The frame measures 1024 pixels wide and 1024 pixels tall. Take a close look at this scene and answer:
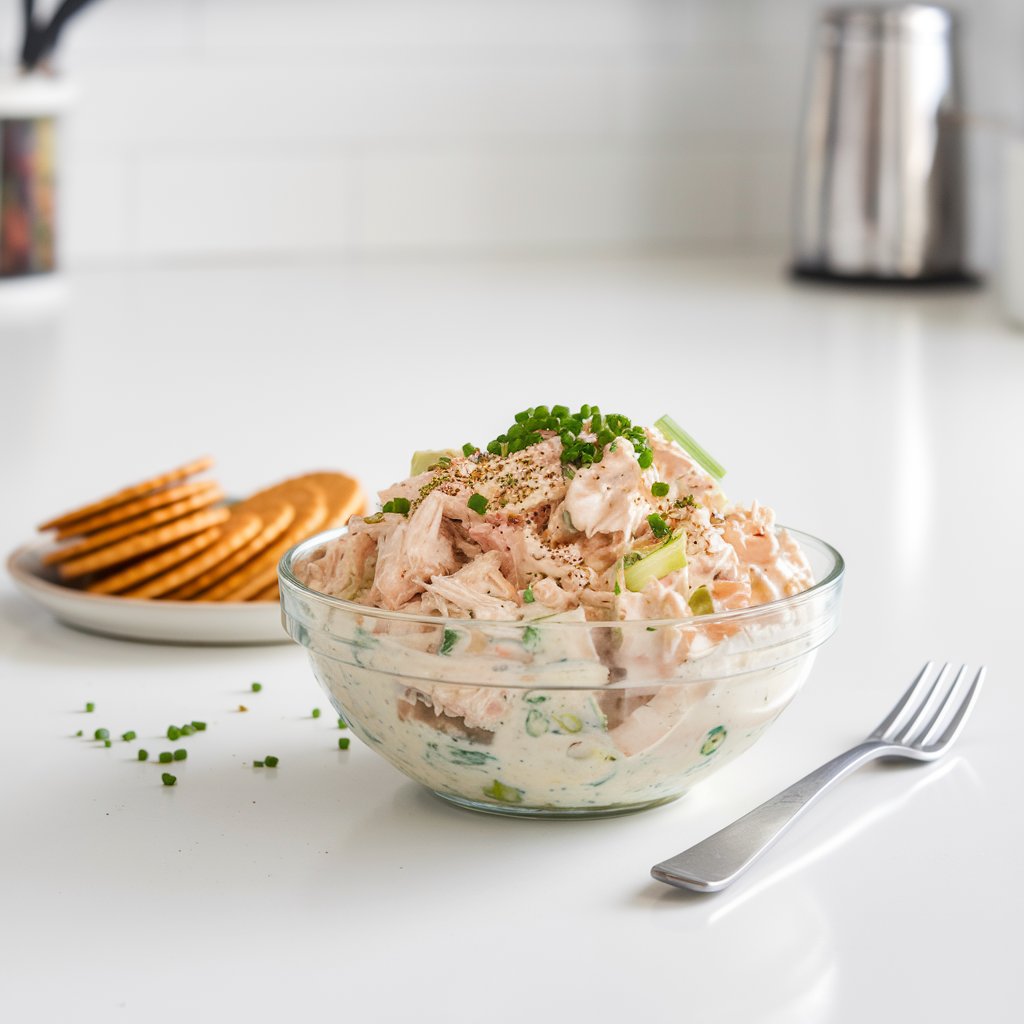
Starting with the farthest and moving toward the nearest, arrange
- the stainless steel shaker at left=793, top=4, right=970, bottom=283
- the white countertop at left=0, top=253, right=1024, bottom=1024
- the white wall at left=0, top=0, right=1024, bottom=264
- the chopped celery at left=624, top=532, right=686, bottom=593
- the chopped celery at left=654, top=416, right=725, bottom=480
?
the white wall at left=0, top=0, right=1024, bottom=264, the stainless steel shaker at left=793, top=4, right=970, bottom=283, the chopped celery at left=654, top=416, right=725, bottom=480, the chopped celery at left=624, top=532, right=686, bottom=593, the white countertop at left=0, top=253, right=1024, bottom=1024

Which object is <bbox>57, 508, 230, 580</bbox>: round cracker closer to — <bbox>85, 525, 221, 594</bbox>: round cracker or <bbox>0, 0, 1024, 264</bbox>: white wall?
<bbox>85, 525, 221, 594</bbox>: round cracker

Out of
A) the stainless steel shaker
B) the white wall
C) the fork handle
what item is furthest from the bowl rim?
the white wall

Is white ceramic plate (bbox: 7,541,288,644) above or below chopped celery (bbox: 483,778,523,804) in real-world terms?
below

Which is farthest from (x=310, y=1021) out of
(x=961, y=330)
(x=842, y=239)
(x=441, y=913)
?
(x=842, y=239)

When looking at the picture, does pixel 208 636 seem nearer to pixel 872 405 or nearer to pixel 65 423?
pixel 65 423

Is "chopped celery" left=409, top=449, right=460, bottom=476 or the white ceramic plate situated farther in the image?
the white ceramic plate

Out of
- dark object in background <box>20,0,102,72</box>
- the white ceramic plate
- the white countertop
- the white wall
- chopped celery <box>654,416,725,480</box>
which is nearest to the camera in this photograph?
the white countertop

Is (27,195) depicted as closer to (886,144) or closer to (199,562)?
(886,144)
